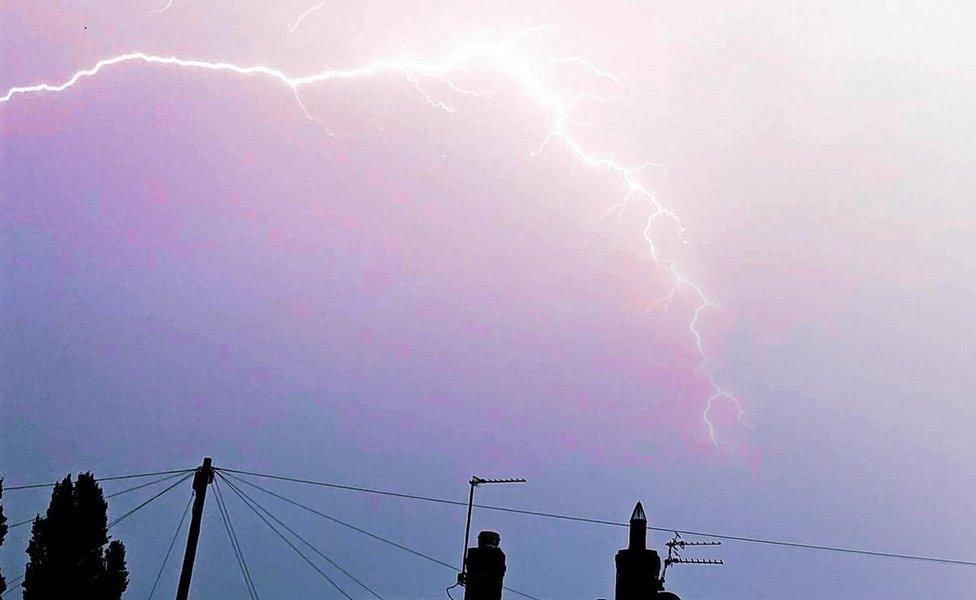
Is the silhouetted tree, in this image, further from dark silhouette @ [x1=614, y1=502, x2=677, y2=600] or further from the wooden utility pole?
dark silhouette @ [x1=614, y1=502, x2=677, y2=600]

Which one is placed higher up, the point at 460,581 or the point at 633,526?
the point at 633,526

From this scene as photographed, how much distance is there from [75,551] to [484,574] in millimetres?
25067

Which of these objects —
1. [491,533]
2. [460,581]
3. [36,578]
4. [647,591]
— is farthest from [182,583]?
[36,578]

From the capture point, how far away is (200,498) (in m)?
17.5

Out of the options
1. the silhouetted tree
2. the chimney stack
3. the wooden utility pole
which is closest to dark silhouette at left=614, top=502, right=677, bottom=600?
the chimney stack

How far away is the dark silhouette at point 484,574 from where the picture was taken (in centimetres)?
779

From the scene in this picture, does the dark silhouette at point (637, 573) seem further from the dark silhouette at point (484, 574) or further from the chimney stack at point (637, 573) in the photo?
the dark silhouette at point (484, 574)

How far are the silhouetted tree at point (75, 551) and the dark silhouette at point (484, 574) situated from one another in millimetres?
24573

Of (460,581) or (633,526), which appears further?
(460,581)

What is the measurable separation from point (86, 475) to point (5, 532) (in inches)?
118

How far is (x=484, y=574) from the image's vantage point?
7836mm

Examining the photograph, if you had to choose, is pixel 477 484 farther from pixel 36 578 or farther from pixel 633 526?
pixel 633 526

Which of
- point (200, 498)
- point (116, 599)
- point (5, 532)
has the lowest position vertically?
point (116, 599)

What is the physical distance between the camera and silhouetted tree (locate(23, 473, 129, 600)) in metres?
27.4
